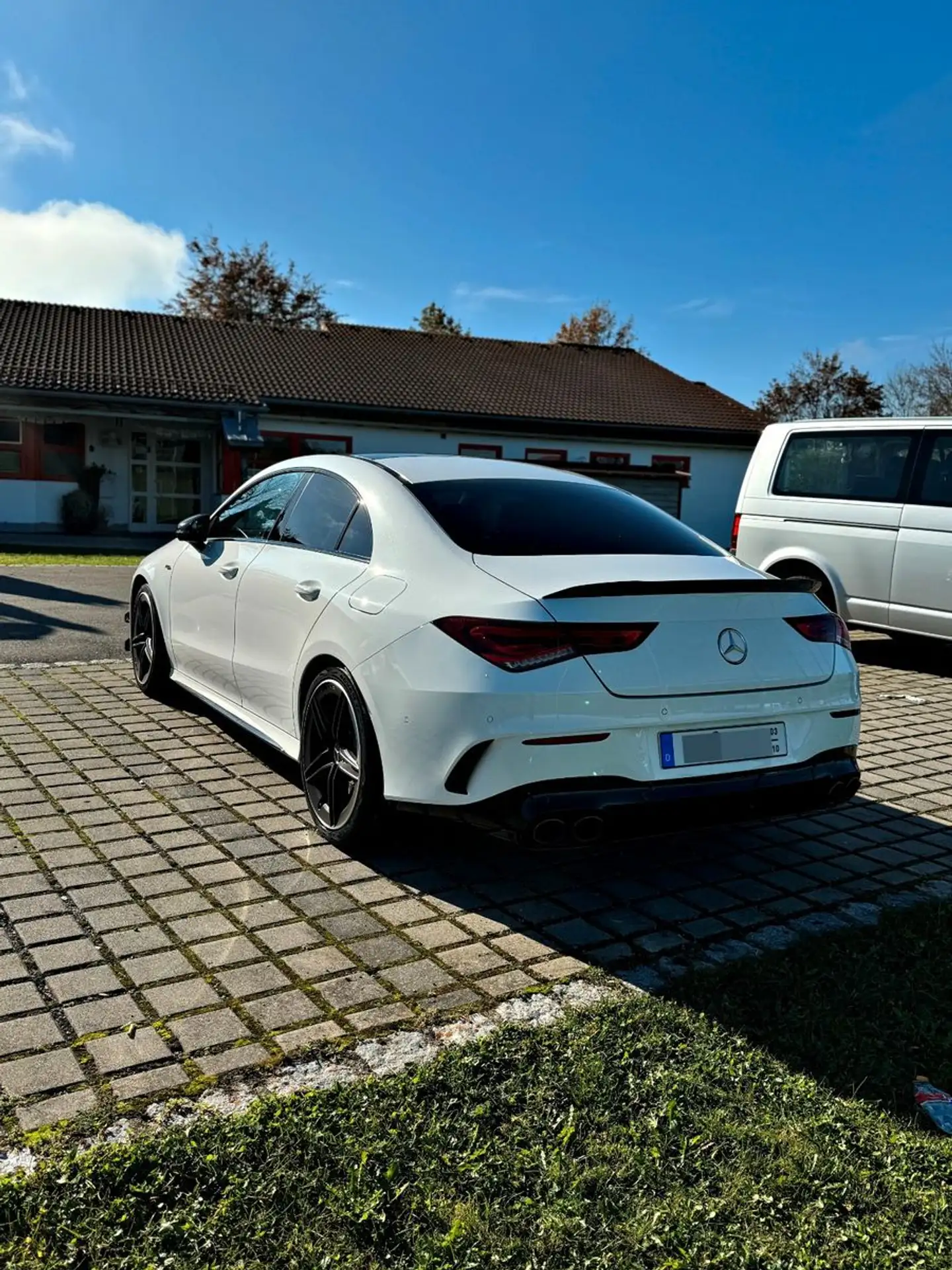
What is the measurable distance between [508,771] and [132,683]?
187 inches

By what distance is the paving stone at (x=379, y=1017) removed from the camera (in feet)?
9.10

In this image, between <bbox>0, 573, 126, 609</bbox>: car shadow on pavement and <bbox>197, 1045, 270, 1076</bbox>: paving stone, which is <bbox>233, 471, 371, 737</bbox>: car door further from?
<bbox>0, 573, 126, 609</bbox>: car shadow on pavement

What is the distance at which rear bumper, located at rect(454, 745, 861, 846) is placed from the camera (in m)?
3.21

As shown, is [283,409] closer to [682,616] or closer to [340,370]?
[340,370]

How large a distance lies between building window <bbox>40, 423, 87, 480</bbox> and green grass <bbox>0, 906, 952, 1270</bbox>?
25.1m

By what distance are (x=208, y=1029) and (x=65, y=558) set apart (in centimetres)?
1650

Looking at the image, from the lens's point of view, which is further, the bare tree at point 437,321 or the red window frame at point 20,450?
the bare tree at point 437,321

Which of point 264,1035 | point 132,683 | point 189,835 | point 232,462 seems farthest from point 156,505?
point 264,1035

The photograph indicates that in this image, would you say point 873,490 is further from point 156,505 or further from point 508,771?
point 156,505

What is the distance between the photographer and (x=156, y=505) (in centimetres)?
2647

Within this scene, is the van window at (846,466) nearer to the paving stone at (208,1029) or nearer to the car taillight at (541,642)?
the car taillight at (541,642)

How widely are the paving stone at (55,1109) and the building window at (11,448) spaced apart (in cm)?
2472

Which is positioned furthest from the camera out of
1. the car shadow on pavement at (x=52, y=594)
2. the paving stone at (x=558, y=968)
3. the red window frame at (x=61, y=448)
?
the red window frame at (x=61, y=448)

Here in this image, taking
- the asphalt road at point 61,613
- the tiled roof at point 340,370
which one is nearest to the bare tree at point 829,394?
the tiled roof at point 340,370
